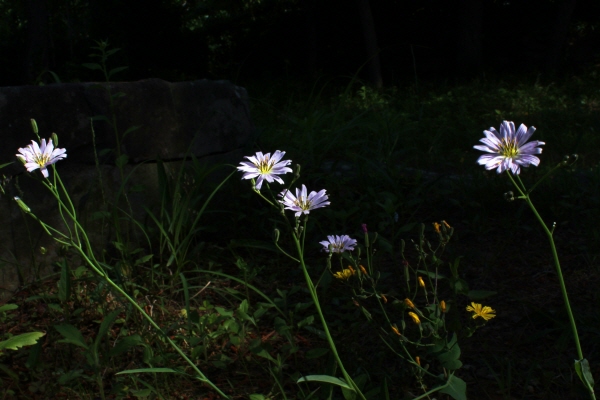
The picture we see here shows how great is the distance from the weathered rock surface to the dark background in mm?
6093

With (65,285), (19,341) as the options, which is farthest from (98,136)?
(19,341)

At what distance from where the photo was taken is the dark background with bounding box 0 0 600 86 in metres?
9.35

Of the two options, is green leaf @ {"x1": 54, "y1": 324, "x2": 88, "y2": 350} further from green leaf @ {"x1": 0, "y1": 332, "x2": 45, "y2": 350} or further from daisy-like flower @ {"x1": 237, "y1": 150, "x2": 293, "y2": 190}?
daisy-like flower @ {"x1": 237, "y1": 150, "x2": 293, "y2": 190}

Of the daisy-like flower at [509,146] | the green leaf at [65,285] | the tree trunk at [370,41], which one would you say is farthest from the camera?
the tree trunk at [370,41]

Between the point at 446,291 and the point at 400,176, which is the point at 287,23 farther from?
the point at 446,291

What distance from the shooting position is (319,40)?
11586 millimetres

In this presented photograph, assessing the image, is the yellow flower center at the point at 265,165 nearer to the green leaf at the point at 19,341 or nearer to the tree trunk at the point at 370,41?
the green leaf at the point at 19,341

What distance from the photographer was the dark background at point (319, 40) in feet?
30.7

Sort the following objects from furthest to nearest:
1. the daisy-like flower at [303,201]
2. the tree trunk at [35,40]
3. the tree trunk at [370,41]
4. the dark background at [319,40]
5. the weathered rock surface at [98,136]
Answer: the dark background at [319,40], the tree trunk at [35,40], the tree trunk at [370,41], the weathered rock surface at [98,136], the daisy-like flower at [303,201]

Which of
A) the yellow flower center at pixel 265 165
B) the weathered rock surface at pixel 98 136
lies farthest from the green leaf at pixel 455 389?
the weathered rock surface at pixel 98 136

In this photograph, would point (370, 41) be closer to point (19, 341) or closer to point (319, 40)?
point (319, 40)

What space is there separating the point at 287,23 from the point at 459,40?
3.69m

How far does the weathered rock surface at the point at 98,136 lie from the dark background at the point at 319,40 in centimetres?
609

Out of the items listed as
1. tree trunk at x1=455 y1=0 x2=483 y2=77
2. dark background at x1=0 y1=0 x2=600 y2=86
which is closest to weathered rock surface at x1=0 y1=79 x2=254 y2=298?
dark background at x1=0 y1=0 x2=600 y2=86
